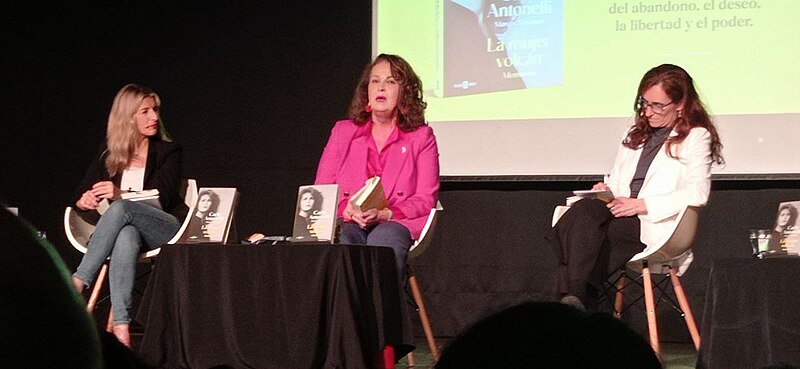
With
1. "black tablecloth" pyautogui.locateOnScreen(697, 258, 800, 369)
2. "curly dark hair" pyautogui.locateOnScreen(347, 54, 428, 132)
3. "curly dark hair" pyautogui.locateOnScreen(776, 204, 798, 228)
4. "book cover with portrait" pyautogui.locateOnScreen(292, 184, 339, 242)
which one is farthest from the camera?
"curly dark hair" pyautogui.locateOnScreen(347, 54, 428, 132)

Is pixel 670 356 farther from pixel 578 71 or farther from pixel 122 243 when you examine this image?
pixel 122 243

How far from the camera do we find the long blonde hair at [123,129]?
465cm

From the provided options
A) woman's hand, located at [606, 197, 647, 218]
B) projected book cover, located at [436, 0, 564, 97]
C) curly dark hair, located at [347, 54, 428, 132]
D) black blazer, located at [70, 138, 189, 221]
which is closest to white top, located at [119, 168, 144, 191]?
black blazer, located at [70, 138, 189, 221]

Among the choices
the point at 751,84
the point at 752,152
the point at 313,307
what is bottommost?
the point at 313,307

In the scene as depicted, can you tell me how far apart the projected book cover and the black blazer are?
1382 millimetres

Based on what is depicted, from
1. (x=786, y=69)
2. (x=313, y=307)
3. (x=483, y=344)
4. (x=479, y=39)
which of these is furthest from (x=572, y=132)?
(x=483, y=344)

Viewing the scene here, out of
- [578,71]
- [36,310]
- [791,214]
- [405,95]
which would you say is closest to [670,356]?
[578,71]

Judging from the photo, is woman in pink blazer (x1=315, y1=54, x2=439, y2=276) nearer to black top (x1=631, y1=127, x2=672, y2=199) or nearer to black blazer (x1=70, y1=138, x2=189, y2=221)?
black blazer (x1=70, y1=138, x2=189, y2=221)

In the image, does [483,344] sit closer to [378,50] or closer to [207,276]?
[207,276]

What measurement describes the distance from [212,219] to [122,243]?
660mm

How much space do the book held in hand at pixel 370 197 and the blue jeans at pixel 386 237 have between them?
0.33 ft

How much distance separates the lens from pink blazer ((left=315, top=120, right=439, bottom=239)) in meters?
4.25

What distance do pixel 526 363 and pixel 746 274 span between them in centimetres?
268

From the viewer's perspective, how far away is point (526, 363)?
42cm
